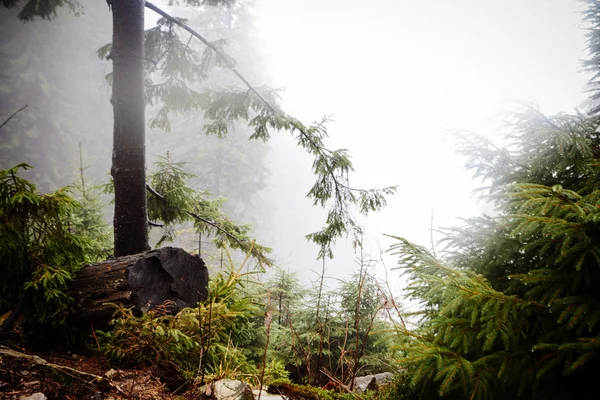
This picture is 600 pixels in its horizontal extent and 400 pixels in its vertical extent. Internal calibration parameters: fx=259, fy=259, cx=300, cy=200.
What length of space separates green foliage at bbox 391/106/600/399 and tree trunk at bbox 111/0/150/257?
11.2 feet

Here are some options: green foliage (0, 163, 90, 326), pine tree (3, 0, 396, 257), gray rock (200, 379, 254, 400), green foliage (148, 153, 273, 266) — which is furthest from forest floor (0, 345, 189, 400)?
green foliage (148, 153, 273, 266)

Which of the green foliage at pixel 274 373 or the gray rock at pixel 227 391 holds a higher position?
the gray rock at pixel 227 391

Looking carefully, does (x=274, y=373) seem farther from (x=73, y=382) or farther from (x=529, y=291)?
(x=529, y=291)

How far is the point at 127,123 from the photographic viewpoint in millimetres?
3557

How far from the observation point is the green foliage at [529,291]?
1.38 meters

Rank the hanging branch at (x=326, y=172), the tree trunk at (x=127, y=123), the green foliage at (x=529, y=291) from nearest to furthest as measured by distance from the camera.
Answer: the green foliage at (x=529, y=291) → the tree trunk at (x=127, y=123) → the hanging branch at (x=326, y=172)

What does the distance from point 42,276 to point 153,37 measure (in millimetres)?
4495

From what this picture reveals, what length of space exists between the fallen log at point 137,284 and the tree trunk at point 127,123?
0.72 m

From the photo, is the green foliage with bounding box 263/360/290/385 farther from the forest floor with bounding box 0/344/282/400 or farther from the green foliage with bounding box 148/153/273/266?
the green foliage with bounding box 148/153/273/266

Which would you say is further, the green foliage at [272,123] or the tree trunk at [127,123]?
the green foliage at [272,123]

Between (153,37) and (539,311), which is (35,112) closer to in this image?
(153,37)

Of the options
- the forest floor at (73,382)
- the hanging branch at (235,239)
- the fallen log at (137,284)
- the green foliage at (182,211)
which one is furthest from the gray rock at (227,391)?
the hanging branch at (235,239)

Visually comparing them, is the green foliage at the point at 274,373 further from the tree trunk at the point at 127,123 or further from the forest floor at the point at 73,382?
the tree trunk at the point at 127,123

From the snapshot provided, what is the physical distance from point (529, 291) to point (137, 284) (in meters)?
3.32
